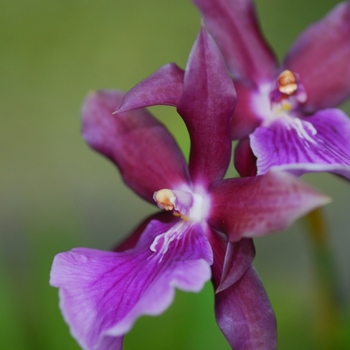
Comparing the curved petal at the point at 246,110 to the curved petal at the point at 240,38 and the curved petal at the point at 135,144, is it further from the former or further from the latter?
the curved petal at the point at 135,144

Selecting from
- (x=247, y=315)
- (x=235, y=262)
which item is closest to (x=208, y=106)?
(x=235, y=262)

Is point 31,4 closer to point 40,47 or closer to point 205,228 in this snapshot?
point 40,47

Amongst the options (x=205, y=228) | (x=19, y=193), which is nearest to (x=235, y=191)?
(x=205, y=228)

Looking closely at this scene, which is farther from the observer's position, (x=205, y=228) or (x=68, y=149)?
(x=68, y=149)

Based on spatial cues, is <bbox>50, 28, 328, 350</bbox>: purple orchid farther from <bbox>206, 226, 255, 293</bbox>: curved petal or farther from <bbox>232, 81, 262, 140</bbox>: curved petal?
<bbox>232, 81, 262, 140</bbox>: curved petal

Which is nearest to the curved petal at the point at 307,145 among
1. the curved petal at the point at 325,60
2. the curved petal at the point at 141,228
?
the curved petal at the point at 325,60

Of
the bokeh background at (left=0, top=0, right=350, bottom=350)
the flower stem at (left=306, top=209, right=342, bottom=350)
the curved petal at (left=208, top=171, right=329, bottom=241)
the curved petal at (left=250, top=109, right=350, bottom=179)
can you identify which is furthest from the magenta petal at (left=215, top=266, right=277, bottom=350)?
the bokeh background at (left=0, top=0, right=350, bottom=350)
